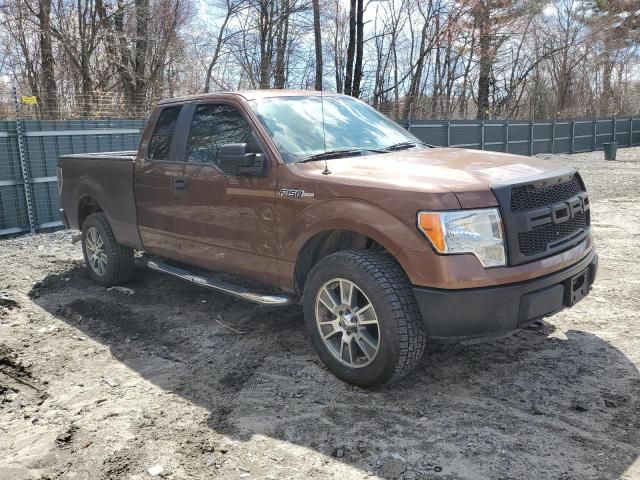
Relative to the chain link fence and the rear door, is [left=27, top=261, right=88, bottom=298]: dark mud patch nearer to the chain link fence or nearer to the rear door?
the rear door

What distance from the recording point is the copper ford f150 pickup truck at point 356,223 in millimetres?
3277

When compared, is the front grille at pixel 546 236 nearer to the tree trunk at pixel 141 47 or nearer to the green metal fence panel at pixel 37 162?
the green metal fence panel at pixel 37 162

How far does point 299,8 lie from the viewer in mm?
25031

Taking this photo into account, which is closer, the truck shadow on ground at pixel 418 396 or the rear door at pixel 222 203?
the truck shadow on ground at pixel 418 396

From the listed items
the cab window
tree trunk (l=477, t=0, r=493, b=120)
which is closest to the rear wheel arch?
the cab window

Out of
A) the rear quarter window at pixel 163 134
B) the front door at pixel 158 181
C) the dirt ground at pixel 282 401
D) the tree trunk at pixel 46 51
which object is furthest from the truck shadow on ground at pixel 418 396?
the tree trunk at pixel 46 51

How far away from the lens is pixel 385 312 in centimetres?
339

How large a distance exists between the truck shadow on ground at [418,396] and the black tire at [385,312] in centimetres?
18

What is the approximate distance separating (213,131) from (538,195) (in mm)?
2665

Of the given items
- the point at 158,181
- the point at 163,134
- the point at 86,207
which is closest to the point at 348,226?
the point at 158,181

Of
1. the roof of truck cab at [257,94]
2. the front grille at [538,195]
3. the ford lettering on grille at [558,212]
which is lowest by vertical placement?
the ford lettering on grille at [558,212]

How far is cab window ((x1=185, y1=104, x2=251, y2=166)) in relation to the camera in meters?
4.57

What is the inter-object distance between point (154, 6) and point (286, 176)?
20.5m

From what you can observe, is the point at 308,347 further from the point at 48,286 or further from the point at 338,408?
the point at 48,286
